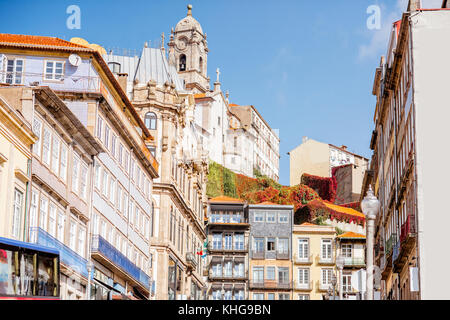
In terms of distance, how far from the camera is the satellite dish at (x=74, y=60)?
55.1 metres

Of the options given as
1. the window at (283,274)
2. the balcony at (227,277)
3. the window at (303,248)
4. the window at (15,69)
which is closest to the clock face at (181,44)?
the window at (303,248)

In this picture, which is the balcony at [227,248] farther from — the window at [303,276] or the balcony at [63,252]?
the balcony at [63,252]

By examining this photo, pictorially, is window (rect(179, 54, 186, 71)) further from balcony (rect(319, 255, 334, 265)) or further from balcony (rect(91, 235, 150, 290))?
balcony (rect(91, 235, 150, 290))

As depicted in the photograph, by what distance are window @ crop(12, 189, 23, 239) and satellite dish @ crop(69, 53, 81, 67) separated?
16.9 m

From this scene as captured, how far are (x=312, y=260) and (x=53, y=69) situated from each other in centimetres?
6299

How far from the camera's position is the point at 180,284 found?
270 feet

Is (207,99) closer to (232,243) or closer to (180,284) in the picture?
(232,243)

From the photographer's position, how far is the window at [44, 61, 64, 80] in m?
56.0

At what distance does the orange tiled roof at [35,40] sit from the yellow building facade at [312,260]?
60.8m

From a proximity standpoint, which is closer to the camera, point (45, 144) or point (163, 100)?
point (45, 144)

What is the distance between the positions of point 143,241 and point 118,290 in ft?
43.4

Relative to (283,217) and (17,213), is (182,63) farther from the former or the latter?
(17,213)
